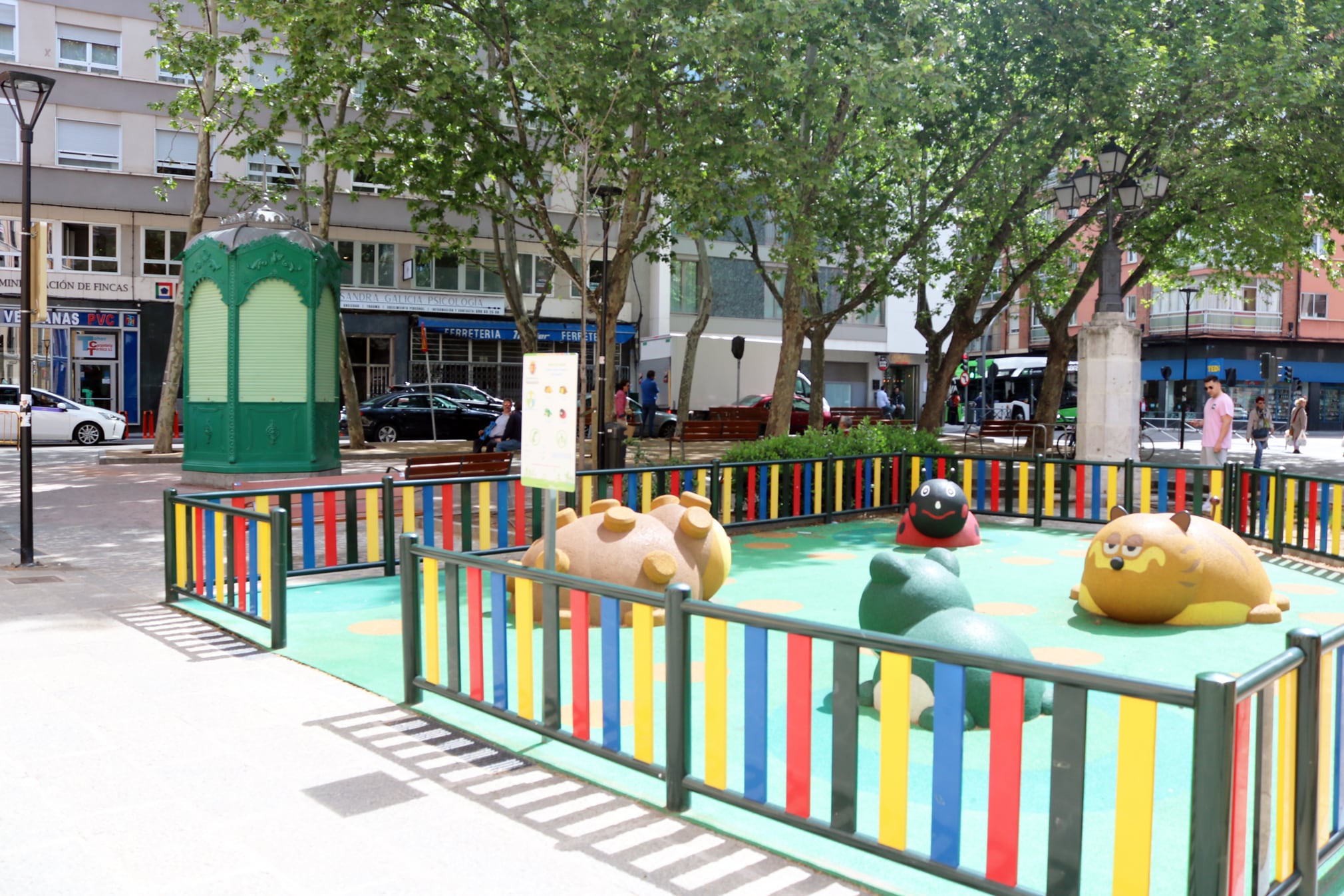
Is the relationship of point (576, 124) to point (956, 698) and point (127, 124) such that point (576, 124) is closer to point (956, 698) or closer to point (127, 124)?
point (956, 698)

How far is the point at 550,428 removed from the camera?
573 centimetres

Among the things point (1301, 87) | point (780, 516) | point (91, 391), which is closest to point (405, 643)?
point (780, 516)

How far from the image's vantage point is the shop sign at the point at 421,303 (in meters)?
35.7

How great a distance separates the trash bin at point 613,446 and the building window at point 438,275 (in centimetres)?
2358

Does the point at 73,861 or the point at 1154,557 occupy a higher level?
the point at 1154,557

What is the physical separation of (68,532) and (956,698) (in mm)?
11813

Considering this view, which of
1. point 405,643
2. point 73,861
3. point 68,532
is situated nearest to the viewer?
point 73,861

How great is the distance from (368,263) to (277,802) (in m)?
33.6

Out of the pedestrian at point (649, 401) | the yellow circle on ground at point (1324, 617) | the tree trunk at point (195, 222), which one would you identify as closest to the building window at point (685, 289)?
the pedestrian at point (649, 401)

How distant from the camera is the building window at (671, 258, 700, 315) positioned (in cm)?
4312

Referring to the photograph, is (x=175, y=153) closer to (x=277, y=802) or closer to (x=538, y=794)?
(x=277, y=802)

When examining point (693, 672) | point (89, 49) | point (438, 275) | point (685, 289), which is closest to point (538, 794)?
point (693, 672)

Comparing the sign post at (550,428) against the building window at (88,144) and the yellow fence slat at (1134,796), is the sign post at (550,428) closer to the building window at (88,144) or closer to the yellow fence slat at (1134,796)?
the yellow fence slat at (1134,796)

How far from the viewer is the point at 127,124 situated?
32625 mm
